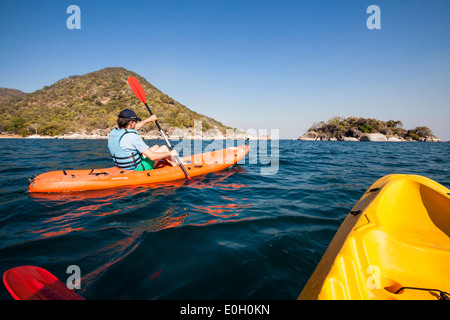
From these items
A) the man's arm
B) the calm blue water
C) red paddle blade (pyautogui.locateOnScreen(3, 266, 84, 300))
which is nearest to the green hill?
the man's arm

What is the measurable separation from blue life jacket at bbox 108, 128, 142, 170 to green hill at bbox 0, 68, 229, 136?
157 ft

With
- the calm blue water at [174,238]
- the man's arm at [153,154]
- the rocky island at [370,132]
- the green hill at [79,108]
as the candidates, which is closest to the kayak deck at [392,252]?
the calm blue water at [174,238]

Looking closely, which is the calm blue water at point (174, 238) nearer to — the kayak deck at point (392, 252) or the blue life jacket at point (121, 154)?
the kayak deck at point (392, 252)

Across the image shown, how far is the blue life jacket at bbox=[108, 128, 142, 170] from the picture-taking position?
13.9 ft

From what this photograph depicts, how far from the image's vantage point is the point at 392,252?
5.72 ft

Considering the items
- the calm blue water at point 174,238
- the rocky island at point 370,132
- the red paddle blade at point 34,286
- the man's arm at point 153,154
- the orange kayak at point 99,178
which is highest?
the rocky island at point 370,132

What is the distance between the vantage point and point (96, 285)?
1637 millimetres

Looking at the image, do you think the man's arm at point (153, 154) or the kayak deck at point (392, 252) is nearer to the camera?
the kayak deck at point (392, 252)

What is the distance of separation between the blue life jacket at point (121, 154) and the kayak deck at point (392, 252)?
14.7 feet

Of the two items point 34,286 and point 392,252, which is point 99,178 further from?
point 392,252

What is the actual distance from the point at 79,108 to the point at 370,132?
325 ft

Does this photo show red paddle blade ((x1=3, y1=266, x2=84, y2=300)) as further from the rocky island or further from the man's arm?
the rocky island

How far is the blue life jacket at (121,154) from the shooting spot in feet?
13.9
